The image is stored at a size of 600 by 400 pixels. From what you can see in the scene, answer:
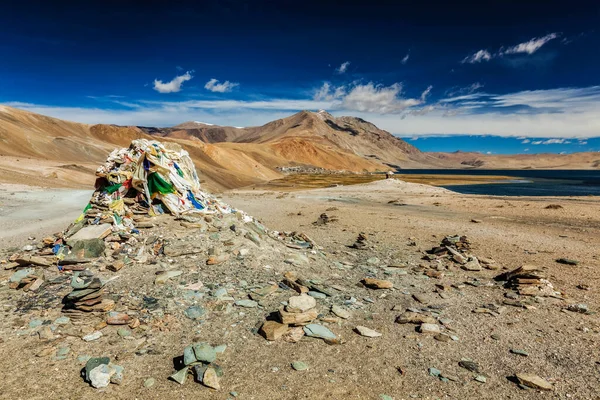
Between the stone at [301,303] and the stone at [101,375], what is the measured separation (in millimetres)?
3762

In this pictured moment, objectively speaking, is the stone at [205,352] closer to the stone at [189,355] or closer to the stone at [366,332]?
the stone at [189,355]

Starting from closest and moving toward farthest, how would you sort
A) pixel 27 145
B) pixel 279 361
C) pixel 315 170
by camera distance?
1. pixel 279 361
2. pixel 27 145
3. pixel 315 170

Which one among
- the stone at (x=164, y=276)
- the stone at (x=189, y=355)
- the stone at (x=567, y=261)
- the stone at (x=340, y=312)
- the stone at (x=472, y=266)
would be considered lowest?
the stone at (x=189, y=355)

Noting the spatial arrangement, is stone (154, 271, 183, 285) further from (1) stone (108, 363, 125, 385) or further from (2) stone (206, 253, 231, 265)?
(1) stone (108, 363, 125, 385)

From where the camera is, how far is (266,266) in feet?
36.8

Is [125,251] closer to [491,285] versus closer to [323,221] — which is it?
[491,285]

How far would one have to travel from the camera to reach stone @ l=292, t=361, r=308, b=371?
20.2ft

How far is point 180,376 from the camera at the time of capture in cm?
572

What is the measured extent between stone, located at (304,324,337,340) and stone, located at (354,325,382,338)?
0.65 metres

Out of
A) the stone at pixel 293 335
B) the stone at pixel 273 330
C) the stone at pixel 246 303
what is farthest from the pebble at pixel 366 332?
the stone at pixel 246 303

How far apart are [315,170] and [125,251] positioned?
13581 cm

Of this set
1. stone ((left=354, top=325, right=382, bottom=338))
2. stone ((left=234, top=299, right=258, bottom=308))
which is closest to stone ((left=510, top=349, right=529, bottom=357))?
stone ((left=354, top=325, right=382, bottom=338))

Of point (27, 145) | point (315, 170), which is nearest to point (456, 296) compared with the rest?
point (27, 145)

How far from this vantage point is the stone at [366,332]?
7422 millimetres
